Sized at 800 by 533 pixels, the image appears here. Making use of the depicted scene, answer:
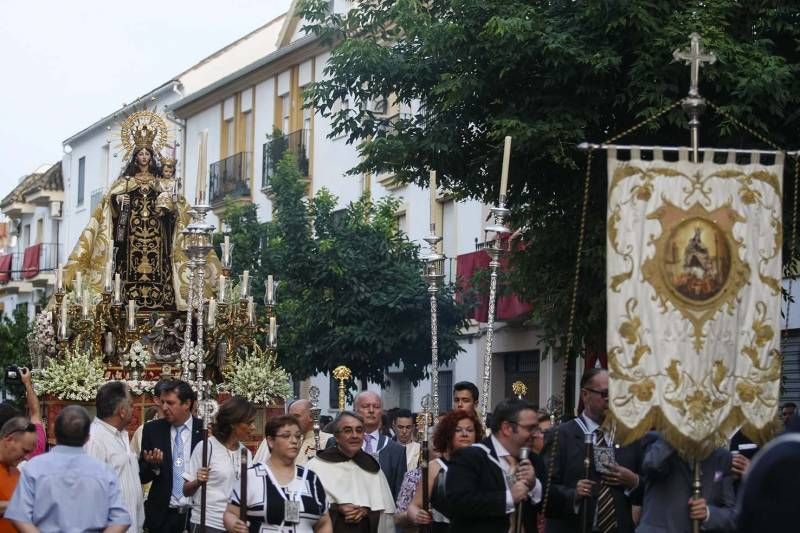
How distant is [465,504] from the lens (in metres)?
9.41

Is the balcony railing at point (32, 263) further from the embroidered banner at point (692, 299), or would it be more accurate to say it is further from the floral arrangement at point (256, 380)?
the embroidered banner at point (692, 299)

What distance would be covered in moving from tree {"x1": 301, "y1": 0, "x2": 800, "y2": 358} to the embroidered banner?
19.4 ft

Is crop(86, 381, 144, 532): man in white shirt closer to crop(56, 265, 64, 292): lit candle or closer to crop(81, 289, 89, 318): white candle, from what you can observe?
crop(81, 289, 89, 318): white candle

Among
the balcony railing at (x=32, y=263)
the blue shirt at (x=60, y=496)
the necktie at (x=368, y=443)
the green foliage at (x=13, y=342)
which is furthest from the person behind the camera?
the balcony railing at (x=32, y=263)

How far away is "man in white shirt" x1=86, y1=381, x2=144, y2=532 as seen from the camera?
34.9 ft

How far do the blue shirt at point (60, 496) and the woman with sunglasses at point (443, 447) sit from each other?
7.41 feet

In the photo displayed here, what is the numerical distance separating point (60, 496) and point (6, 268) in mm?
54024

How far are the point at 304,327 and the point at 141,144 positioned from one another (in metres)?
8.29

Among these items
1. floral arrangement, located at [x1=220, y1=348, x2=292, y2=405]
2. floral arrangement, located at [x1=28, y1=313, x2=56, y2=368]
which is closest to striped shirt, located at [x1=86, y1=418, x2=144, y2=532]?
floral arrangement, located at [x1=220, y1=348, x2=292, y2=405]

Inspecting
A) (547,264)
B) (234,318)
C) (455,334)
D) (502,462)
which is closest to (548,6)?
(547,264)

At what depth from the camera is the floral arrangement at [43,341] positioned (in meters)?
17.8

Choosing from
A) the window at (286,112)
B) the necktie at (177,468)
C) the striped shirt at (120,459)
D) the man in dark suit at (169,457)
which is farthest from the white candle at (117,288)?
the window at (286,112)

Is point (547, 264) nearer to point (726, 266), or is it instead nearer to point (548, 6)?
point (548, 6)

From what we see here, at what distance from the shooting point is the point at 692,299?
9.56 m
